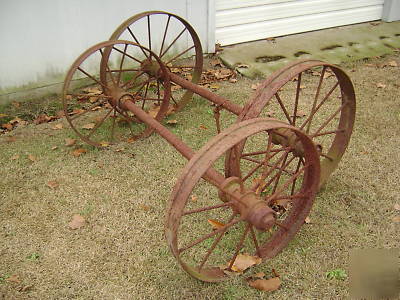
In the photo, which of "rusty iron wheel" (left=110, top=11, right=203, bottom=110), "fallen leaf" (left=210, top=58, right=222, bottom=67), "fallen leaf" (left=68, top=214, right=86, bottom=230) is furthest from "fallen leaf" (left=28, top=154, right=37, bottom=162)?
"fallen leaf" (left=210, top=58, right=222, bottom=67)

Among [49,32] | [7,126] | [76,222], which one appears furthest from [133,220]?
[49,32]

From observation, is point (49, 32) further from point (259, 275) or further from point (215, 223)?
point (259, 275)

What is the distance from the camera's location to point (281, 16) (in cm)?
550

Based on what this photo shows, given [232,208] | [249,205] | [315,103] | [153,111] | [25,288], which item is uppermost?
[315,103]

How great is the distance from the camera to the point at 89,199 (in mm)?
2938

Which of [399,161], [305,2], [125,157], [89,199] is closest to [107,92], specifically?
[125,157]

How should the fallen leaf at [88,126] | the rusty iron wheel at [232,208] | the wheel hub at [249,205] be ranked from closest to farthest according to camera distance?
the rusty iron wheel at [232,208], the wheel hub at [249,205], the fallen leaf at [88,126]

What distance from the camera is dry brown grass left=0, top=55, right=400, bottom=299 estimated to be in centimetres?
231

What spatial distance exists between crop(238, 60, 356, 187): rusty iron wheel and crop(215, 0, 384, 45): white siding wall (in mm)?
1021

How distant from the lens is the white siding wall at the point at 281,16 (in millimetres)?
5168

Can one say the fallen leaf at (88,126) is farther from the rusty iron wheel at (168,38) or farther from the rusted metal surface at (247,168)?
the rusty iron wheel at (168,38)

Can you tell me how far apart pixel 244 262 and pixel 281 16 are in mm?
4055

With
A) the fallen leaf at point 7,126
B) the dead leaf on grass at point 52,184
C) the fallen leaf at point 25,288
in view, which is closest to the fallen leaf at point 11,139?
the fallen leaf at point 7,126

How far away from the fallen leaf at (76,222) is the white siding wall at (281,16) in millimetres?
3228
